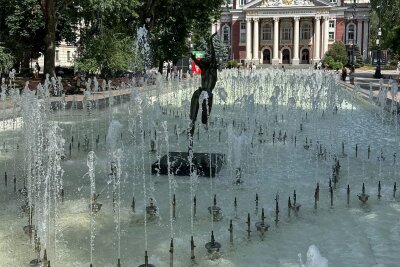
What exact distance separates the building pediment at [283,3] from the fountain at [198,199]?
65.7m

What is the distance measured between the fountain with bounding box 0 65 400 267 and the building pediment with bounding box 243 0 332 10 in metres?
65.7

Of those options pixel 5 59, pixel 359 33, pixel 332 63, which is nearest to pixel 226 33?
pixel 359 33

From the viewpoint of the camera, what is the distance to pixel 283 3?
76750mm

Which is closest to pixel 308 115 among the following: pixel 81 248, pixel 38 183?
pixel 38 183

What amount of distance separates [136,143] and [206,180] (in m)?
4.05

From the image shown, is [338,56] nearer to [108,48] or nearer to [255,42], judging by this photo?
[255,42]

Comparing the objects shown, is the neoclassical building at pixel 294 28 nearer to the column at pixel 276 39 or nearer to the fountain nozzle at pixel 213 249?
the column at pixel 276 39

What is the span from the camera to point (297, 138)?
504 inches

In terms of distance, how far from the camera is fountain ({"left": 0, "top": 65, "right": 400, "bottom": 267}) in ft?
18.6

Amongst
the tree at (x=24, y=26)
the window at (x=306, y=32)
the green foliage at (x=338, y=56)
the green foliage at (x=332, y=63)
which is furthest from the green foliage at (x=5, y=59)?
the window at (x=306, y=32)

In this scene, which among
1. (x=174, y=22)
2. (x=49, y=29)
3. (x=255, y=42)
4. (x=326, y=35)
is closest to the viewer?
(x=49, y=29)

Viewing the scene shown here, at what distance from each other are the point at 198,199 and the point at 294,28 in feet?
242

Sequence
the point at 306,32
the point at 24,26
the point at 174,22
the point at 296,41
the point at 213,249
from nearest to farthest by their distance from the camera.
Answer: the point at 213,249, the point at 174,22, the point at 24,26, the point at 296,41, the point at 306,32

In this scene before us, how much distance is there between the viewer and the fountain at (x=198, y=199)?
5672 millimetres
